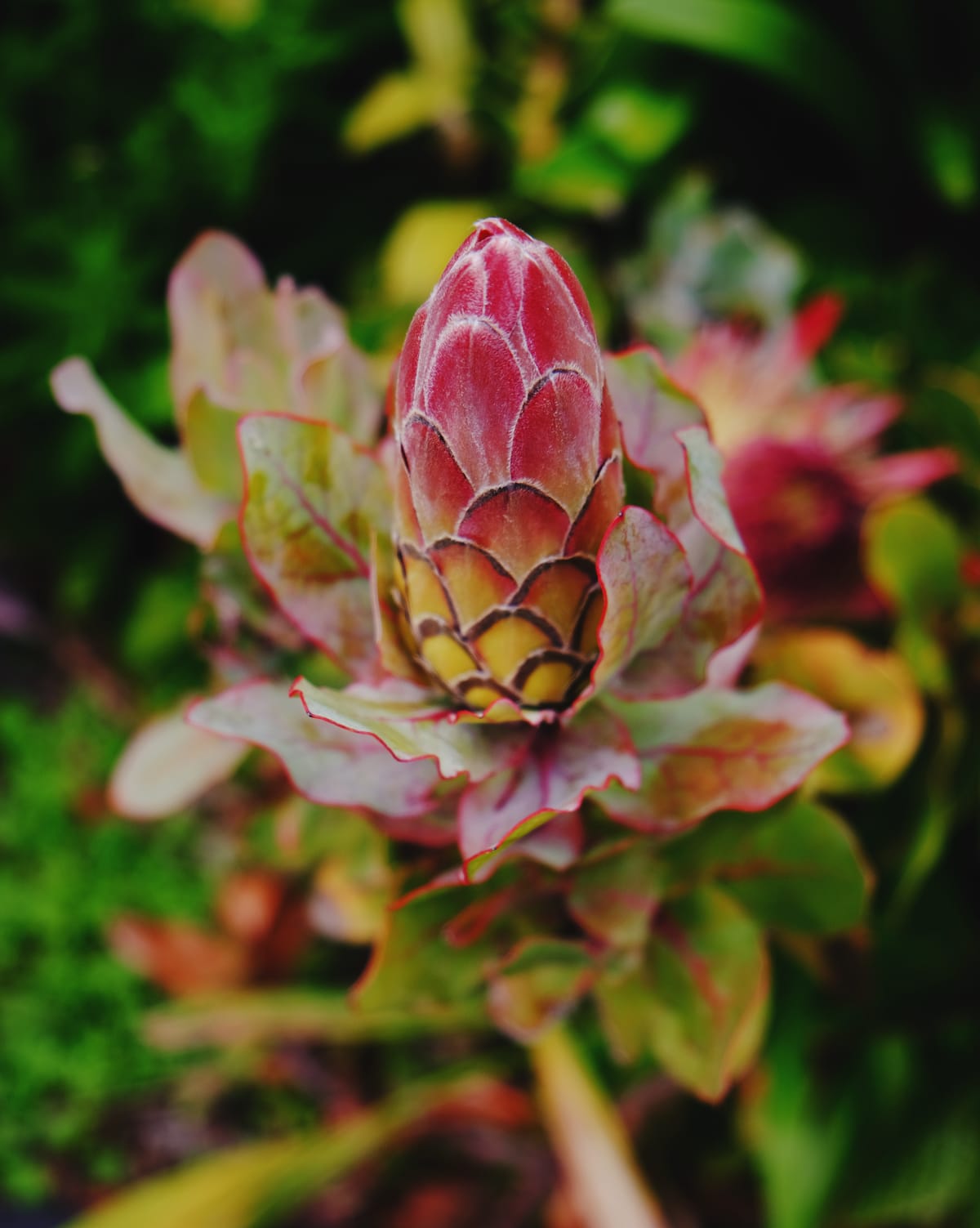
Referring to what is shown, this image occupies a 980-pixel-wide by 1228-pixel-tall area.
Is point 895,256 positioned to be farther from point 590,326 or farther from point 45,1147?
point 45,1147

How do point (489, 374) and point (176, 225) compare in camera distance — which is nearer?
point (489, 374)

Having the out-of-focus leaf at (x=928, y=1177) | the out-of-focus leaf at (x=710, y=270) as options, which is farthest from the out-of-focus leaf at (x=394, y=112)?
the out-of-focus leaf at (x=928, y=1177)

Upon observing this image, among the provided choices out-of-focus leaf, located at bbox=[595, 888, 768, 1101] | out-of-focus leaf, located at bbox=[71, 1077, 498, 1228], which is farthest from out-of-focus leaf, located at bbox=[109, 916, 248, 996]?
out-of-focus leaf, located at bbox=[595, 888, 768, 1101]

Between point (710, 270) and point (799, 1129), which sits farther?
point (710, 270)

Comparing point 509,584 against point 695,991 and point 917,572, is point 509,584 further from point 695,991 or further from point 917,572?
point 917,572

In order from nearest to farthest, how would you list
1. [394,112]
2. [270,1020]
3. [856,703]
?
[856,703] → [270,1020] → [394,112]

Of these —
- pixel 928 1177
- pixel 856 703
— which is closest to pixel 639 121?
pixel 856 703

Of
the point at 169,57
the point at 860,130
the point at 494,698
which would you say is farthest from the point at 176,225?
the point at 494,698
